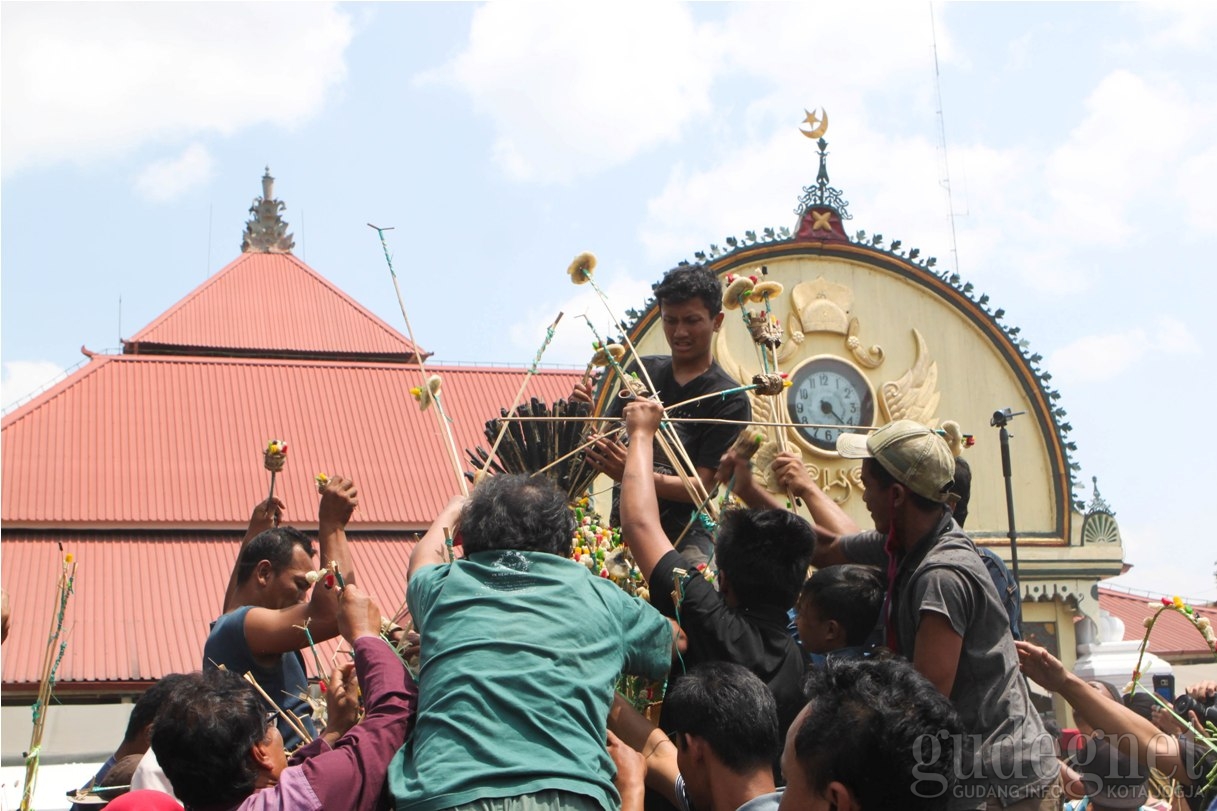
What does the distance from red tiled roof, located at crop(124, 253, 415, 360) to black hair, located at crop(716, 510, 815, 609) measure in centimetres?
2107

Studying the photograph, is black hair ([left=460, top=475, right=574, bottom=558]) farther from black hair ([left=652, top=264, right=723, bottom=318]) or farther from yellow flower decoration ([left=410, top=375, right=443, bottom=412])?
black hair ([left=652, top=264, right=723, bottom=318])

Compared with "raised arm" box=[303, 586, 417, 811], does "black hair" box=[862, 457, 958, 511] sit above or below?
above

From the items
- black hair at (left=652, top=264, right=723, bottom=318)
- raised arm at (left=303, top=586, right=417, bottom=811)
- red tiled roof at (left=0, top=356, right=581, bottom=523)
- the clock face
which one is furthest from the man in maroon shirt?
red tiled roof at (left=0, top=356, right=581, bottom=523)

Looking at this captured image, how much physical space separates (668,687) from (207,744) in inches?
47.9

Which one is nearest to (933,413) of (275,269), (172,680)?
(275,269)

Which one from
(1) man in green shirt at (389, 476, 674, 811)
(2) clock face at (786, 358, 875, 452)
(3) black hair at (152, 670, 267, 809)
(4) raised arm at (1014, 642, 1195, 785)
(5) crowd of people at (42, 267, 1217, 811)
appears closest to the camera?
(5) crowd of people at (42, 267, 1217, 811)

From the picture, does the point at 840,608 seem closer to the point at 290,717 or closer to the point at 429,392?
the point at 429,392

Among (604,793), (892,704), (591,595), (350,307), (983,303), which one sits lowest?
(604,793)

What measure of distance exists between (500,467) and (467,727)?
1.77 meters

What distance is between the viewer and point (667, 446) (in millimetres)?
4422

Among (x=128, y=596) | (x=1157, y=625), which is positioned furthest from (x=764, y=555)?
(x=1157, y=625)

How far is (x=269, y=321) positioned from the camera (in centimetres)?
2552

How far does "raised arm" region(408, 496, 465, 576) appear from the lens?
12.2 feet

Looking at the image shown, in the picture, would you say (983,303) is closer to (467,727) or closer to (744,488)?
(744,488)
